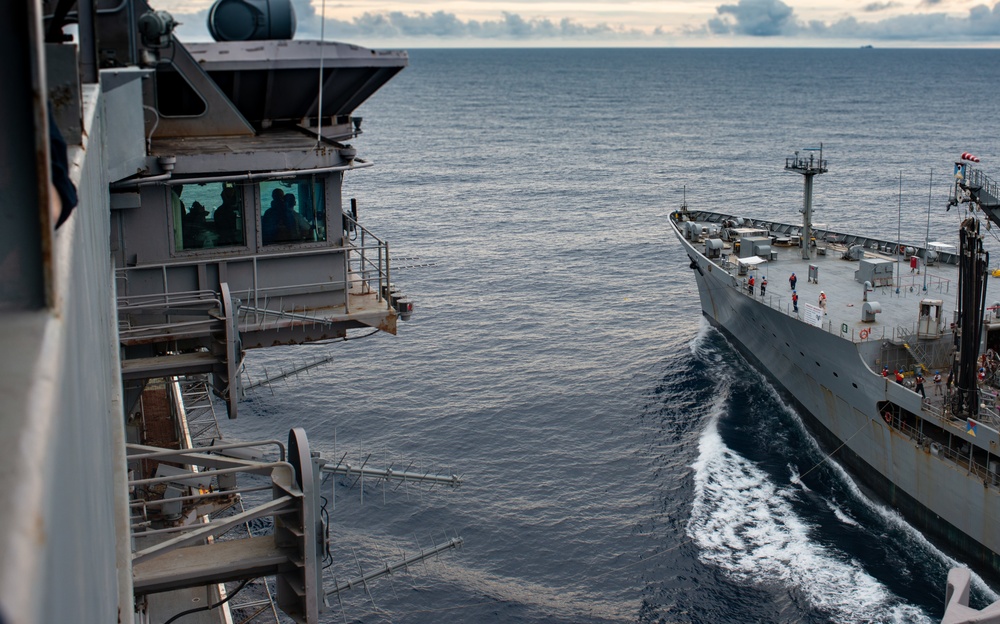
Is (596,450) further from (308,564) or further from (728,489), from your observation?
(308,564)

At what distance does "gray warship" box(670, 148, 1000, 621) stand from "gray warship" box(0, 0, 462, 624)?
21.6 metres

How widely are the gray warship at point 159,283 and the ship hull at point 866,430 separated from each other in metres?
21.4

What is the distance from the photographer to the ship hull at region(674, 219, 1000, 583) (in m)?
37.8

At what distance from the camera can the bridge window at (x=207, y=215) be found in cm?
2369

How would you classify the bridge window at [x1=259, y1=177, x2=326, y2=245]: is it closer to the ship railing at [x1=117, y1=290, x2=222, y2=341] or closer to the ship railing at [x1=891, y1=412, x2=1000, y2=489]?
the ship railing at [x1=117, y1=290, x2=222, y2=341]

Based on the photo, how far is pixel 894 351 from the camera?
43938mm

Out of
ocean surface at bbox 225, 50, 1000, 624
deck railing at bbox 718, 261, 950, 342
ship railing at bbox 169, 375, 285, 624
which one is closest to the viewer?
ship railing at bbox 169, 375, 285, 624

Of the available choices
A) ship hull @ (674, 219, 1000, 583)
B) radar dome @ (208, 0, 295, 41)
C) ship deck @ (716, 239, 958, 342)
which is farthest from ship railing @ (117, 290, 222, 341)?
ship deck @ (716, 239, 958, 342)

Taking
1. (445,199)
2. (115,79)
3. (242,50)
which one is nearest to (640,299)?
(445,199)

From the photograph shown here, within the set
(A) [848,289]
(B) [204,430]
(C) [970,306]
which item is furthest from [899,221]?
(B) [204,430]

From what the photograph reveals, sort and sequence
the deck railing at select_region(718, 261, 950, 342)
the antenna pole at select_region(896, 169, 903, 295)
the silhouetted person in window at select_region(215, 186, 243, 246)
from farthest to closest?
the antenna pole at select_region(896, 169, 903, 295) < the deck railing at select_region(718, 261, 950, 342) < the silhouetted person in window at select_region(215, 186, 243, 246)

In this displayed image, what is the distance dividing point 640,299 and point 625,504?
1181 inches

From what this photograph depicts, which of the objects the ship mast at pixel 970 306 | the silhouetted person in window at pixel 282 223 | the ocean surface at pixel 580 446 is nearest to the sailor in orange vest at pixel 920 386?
the ship mast at pixel 970 306

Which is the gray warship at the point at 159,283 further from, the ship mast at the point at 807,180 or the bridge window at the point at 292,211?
the ship mast at the point at 807,180
